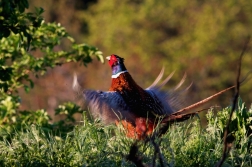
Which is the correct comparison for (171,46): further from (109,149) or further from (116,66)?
(109,149)

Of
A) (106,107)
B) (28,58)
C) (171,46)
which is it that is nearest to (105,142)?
(106,107)

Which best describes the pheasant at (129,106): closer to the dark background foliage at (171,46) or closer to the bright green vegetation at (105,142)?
the bright green vegetation at (105,142)

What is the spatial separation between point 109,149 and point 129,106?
988mm

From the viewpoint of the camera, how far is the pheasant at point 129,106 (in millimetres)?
6201

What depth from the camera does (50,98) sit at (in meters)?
25.8

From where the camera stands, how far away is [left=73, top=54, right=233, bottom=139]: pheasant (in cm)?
620

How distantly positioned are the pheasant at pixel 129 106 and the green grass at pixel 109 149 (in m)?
0.17

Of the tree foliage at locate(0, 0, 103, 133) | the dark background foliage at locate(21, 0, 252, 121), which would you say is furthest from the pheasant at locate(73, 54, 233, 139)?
the dark background foliage at locate(21, 0, 252, 121)

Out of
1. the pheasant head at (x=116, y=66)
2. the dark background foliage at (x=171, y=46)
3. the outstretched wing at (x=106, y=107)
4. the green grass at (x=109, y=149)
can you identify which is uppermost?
the dark background foliage at (x=171, y=46)

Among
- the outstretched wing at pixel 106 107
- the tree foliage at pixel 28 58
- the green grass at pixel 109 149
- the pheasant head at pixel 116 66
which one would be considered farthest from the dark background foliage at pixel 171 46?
the green grass at pixel 109 149

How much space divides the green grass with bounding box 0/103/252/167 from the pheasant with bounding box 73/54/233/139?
17 centimetres

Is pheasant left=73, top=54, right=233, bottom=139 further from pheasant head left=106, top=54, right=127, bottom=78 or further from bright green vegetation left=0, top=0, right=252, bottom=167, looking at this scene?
bright green vegetation left=0, top=0, right=252, bottom=167

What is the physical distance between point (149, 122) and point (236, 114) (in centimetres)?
77

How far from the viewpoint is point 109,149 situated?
5570mm
